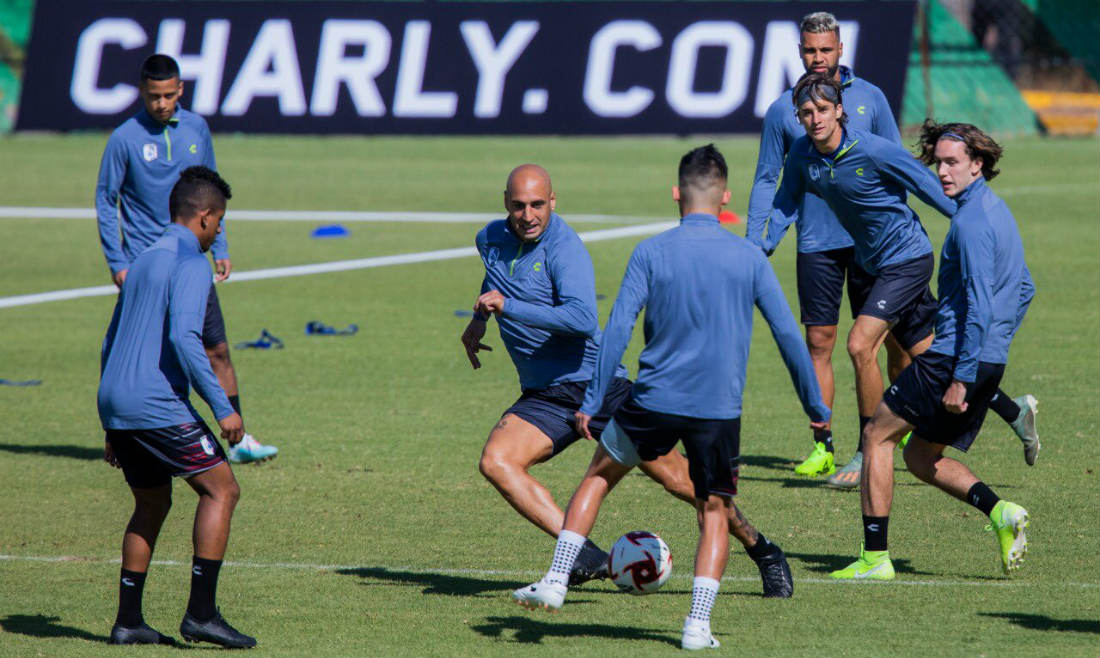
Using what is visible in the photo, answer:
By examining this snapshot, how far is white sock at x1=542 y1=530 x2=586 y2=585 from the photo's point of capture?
6789 millimetres

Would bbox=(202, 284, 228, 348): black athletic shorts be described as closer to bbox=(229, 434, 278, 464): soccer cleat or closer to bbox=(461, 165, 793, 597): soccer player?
bbox=(229, 434, 278, 464): soccer cleat

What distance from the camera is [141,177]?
1101cm

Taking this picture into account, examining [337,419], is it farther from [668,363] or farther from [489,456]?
[668,363]

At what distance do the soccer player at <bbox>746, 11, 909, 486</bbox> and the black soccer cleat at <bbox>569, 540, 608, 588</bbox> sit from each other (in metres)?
2.98

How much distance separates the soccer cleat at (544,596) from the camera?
6.70 metres

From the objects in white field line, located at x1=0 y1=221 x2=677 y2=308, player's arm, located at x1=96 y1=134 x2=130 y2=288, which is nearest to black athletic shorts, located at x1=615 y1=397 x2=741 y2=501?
player's arm, located at x1=96 y1=134 x2=130 y2=288

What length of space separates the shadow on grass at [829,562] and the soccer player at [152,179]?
13.1 feet

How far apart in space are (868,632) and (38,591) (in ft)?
12.6

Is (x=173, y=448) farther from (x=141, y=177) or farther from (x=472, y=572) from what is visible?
(x=141, y=177)

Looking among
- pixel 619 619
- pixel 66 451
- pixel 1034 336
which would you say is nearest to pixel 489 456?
pixel 619 619

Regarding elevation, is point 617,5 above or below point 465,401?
above

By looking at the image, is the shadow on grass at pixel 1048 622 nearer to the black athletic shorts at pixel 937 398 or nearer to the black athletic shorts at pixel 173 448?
the black athletic shorts at pixel 937 398

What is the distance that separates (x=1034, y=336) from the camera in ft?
50.5

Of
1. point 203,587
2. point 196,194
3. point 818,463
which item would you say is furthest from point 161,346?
point 818,463
